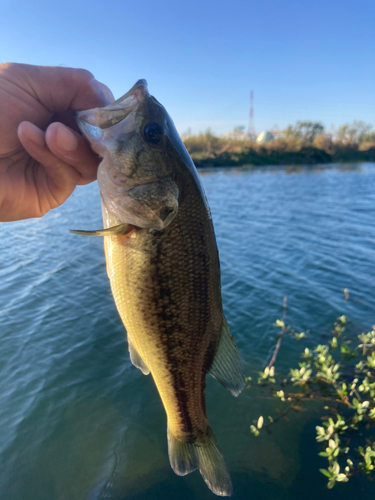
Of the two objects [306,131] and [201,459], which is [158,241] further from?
[306,131]

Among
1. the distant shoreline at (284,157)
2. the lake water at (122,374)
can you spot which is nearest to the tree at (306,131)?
the distant shoreline at (284,157)

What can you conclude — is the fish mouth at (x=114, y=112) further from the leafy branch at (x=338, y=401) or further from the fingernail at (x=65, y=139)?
the leafy branch at (x=338, y=401)

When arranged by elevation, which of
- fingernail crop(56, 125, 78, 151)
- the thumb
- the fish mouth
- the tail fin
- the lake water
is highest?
the thumb

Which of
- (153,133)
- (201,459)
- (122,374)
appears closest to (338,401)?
(201,459)

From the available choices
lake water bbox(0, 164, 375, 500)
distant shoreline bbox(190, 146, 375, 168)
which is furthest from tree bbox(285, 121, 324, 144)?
lake water bbox(0, 164, 375, 500)

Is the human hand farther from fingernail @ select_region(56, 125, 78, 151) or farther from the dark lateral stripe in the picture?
the dark lateral stripe

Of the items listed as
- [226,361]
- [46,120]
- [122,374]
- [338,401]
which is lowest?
[122,374]
